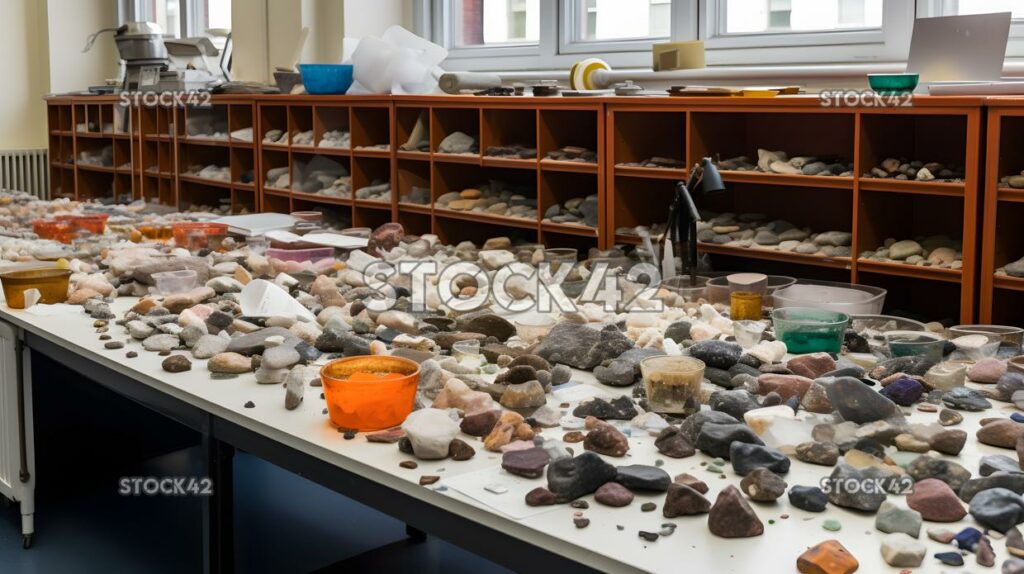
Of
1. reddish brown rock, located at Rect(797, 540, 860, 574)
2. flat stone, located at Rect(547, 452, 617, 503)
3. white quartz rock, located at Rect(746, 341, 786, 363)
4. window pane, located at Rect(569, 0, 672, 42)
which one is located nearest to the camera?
reddish brown rock, located at Rect(797, 540, 860, 574)

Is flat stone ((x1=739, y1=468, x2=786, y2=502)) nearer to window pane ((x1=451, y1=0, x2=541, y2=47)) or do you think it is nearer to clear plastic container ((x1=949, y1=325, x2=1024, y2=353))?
clear plastic container ((x1=949, y1=325, x2=1024, y2=353))

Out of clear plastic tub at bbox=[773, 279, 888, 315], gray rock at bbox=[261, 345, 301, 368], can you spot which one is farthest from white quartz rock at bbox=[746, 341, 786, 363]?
gray rock at bbox=[261, 345, 301, 368]

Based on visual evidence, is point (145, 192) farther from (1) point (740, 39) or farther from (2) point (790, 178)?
(2) point (790, 178)

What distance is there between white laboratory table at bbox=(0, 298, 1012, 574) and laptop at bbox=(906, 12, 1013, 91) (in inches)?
56.3

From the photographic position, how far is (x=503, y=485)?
4.41 feet

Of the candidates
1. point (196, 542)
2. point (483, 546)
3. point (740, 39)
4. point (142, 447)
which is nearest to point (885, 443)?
point (483, 546)

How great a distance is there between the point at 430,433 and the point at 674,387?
40 cm

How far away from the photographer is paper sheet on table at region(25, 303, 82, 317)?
243 centimetres

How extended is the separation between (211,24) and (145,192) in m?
1.74

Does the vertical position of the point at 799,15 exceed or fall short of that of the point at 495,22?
it falls short

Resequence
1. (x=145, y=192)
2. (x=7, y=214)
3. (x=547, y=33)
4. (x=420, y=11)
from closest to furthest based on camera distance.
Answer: (x=7, y=214) < (x=547, y=33) < (x=420, y=11) < (x=145, y=192)

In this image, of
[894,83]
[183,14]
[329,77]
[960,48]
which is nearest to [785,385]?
[894,83]

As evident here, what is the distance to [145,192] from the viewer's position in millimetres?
6355

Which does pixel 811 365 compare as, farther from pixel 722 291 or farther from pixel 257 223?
pixel 257 223
